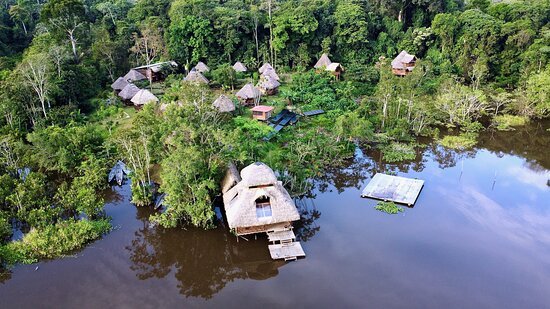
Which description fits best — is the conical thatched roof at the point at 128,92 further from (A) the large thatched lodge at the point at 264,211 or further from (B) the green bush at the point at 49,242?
(A) the large thatched lodge at the point at 264,211

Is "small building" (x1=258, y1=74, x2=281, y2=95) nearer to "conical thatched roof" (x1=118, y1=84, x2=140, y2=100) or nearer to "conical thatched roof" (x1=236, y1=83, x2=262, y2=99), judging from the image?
"conical thatched roof" (x1=236, y1=83, x2=262, y2=99)

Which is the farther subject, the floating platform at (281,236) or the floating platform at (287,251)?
the floating platform at (281,236)

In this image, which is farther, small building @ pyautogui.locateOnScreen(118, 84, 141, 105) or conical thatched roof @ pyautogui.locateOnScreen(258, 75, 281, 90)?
conical thatched roof @ pyautogui.locateOnScreen(258, 75, 281, 90)

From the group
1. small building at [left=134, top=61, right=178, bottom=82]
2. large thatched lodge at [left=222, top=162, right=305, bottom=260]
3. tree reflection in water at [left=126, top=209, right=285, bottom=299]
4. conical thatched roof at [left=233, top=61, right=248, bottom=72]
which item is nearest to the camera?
tree reflection in water at [left=126, top=209, right=285, bottom=299]

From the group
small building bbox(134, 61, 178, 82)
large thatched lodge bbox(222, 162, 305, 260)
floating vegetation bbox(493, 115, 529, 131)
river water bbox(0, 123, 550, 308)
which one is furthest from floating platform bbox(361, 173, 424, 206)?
small building bbox(134, 61, 178, 82)

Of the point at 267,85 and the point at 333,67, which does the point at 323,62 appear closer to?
the point at 333,67

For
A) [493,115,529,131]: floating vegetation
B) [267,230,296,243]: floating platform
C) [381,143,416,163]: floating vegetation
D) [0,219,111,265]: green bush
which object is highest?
[0,219,111,265]: green bush

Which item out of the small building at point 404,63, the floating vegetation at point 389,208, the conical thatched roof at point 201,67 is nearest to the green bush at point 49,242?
the floating vegetation at point 389,208

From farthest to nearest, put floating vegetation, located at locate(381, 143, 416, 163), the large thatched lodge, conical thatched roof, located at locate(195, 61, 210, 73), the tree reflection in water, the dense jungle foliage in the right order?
conical thatched roof, located at locate(195, 61, 210, 73) → floating vegetation, located at locate(381, 143, 416, 163) → the dense jungle foliage → the large thatched lodge → the tree reflection in water
